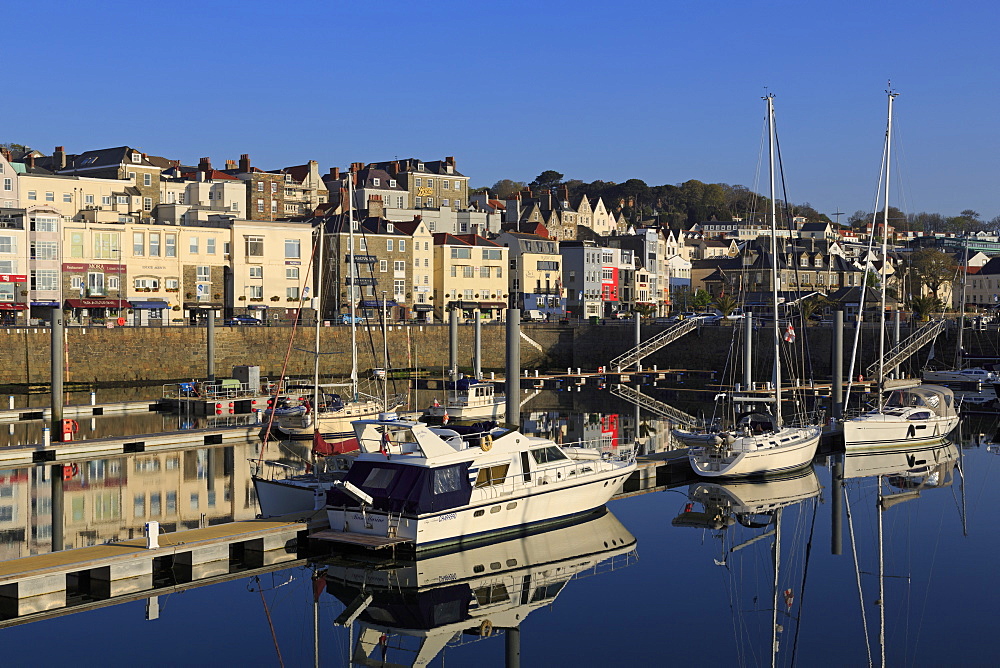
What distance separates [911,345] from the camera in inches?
2437

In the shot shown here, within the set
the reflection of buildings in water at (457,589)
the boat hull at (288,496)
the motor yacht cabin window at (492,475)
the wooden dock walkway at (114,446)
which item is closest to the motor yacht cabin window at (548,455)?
the motor yacht cabin window at (492,475)

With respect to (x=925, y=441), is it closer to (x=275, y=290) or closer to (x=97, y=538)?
(x=97, y=538)

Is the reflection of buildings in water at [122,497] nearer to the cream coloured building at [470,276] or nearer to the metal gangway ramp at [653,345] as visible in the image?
the metal gangway ramp at [653,345]

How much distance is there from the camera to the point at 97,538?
2558 cm

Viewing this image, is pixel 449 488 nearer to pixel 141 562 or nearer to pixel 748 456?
pixel 141 562

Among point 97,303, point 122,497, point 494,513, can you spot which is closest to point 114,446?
point 122,497

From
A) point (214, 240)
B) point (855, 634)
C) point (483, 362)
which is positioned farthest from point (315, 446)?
point (214, 240)

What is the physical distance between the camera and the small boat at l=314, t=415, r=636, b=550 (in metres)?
23.3

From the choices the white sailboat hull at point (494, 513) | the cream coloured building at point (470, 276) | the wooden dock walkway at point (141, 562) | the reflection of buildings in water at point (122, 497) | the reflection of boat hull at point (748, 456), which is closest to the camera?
the wooden dock walkway at point (141, 562)

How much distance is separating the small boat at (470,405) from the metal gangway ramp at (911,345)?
21157mm

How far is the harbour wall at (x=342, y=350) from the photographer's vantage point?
61.8 m

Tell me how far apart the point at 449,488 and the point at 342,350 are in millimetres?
48542

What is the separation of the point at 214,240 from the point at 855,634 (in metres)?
65.9

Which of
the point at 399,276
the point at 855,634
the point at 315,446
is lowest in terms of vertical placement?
the point at 855,634
